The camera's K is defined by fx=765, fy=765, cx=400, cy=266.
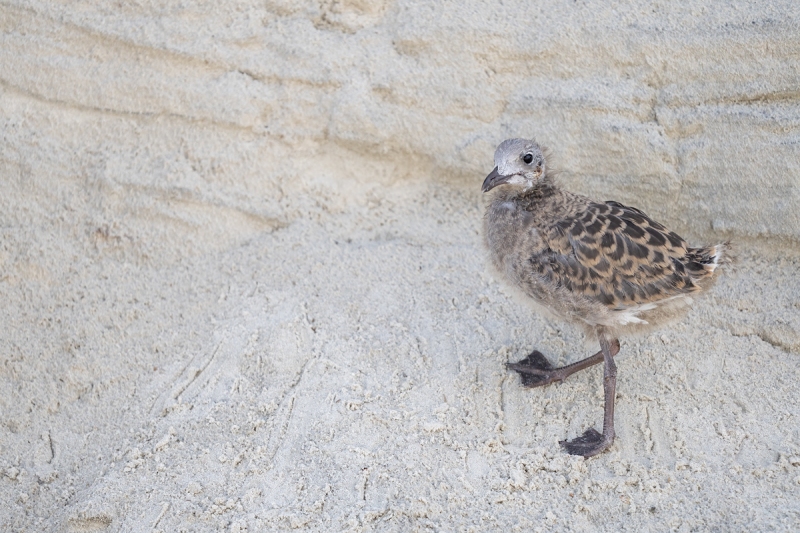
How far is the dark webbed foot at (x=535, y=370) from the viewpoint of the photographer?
13.9 feet

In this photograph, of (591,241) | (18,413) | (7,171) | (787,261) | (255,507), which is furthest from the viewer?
(7,171)

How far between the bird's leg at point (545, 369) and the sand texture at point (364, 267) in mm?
66

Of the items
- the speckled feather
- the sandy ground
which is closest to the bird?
the speckled feather

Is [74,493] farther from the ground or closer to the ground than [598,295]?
closer to the ground

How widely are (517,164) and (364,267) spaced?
4.29 feet

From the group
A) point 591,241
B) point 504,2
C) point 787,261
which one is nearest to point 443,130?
point 504,2

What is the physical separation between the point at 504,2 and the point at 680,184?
5.44ft

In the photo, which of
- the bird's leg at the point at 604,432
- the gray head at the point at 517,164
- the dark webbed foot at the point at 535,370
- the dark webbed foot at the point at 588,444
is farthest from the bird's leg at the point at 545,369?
the gray head at the point at 517,164

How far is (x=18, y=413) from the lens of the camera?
4.30 metres

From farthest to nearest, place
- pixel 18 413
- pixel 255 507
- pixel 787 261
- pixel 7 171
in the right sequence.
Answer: pixel 7 171
pixel 787 261
pixel 18 413
pixel 255 507

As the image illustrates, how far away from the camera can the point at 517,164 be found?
4.16 meters

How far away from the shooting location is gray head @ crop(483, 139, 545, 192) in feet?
13.6

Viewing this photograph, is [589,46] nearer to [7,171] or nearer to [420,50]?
[420,50]

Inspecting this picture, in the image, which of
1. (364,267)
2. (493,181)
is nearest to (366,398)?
(364,267)
